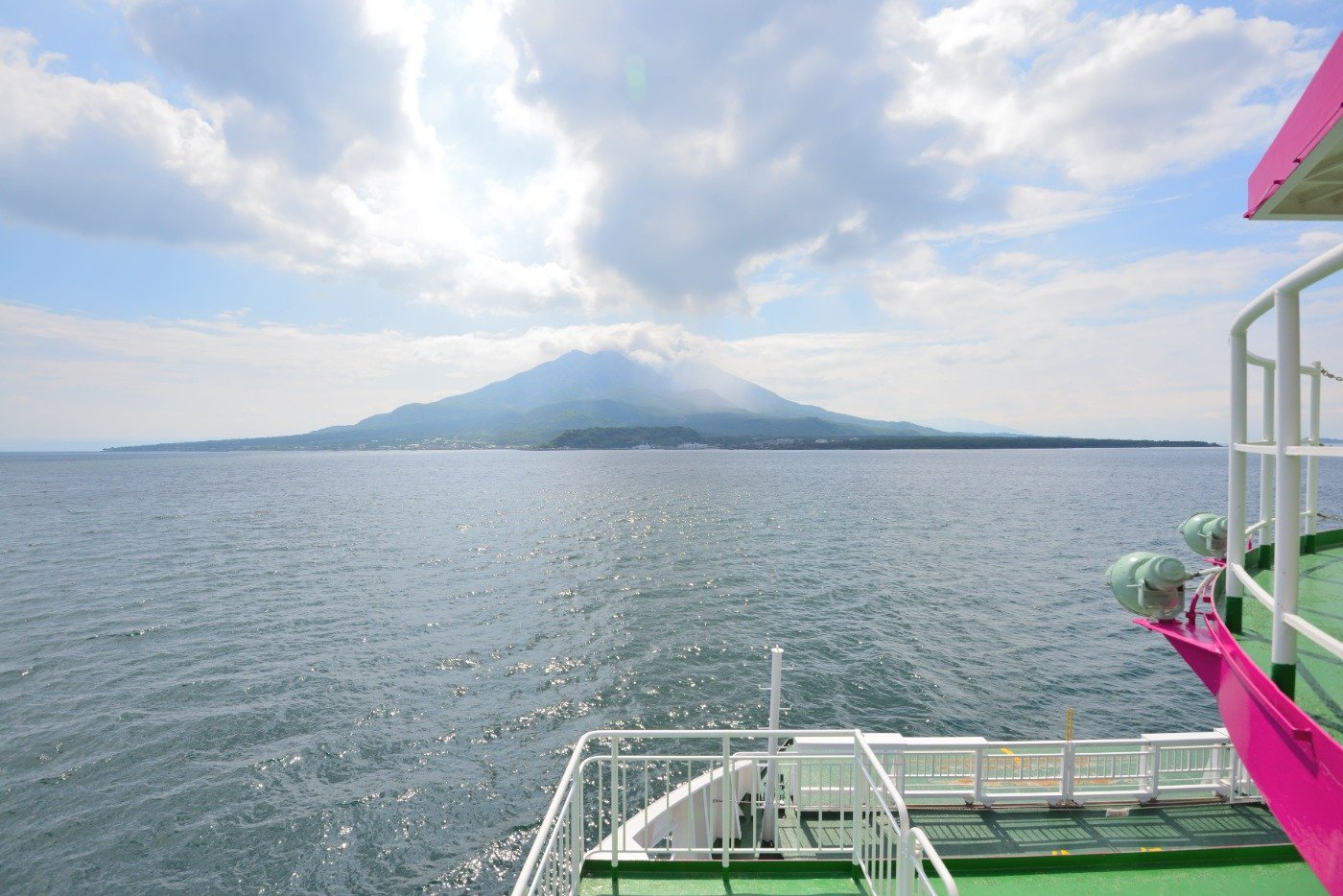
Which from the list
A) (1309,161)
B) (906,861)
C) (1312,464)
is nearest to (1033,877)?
(906,861)

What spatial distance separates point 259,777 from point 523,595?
16.3 m

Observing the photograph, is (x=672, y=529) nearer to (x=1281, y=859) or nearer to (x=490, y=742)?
(x=490, y=742)

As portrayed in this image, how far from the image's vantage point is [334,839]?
12.6 m

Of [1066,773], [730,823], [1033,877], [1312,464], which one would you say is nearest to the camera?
[1312,464]

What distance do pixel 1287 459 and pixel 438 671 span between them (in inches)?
870

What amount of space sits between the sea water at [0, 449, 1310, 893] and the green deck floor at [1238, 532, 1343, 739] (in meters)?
12.3

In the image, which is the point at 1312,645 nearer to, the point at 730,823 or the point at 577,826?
the point at 730,823

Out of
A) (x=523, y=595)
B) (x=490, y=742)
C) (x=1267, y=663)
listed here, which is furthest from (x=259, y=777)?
(x=1267, y=663)

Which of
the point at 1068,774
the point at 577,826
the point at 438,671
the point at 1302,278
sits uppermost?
the point at 1302,278

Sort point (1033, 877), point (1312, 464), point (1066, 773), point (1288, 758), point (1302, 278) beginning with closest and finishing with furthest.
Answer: point (1302, 278) → point (1288, 758) → point (1312, 464) → point (1033, 877) → point (1066, 773)

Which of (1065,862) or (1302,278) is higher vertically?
(1302,278)

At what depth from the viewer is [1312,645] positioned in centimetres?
448

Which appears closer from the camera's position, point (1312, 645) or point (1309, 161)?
point (1309, 161)

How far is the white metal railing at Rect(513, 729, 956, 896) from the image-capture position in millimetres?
4741
